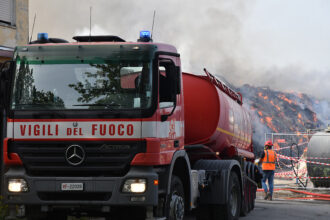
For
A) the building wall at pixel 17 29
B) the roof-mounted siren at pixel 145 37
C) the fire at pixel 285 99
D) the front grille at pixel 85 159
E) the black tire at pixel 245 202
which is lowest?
the black tire at pixel 245 202

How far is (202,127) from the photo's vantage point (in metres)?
11.0

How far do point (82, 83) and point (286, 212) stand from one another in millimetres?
7549

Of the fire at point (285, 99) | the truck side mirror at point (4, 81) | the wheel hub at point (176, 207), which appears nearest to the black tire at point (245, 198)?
the wheel hub at point (176, 207)

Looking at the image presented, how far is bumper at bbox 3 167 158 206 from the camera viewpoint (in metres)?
7.43

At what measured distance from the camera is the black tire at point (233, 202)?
10.7m

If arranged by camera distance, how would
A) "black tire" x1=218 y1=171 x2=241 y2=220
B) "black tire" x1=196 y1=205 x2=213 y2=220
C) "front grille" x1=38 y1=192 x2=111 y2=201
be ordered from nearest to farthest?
1. "front grille" x1=38 y1=192 x2=111 y2=201
2. "black tire" x1=218 y1=171 x2=241 y2=220
3. "black tire" x1=196 y1=205 x2=213 y2=220

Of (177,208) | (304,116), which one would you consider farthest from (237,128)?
(304,116)

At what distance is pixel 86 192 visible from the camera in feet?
24.7

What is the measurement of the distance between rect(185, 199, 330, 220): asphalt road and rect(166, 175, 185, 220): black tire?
13.6ft

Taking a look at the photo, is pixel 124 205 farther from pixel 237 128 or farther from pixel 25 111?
pixel 237 128

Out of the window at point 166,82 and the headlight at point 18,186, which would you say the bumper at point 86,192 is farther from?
the window at point 166,82

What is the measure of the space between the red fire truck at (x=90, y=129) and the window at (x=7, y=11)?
5.61 m

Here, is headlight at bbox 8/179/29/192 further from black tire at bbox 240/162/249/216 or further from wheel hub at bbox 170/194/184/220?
black tire at bbox 240/162/249/216

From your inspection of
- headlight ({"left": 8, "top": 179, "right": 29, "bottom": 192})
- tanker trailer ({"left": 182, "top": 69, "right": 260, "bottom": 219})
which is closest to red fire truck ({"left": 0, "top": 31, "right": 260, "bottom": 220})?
headlight ({"left": 8, "top": 179, "right": 29, "bottom": 192})
